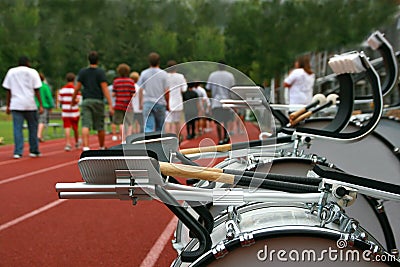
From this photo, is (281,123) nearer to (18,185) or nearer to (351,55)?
(351,55)

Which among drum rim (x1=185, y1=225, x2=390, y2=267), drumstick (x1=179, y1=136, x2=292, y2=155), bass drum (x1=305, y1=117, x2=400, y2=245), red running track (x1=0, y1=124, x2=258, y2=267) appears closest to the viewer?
drum rim (x1=185, y1=225, x2=390, y2=267)

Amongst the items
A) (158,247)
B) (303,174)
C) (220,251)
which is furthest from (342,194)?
(158,247)

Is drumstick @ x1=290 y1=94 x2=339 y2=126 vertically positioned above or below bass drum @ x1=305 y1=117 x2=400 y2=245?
above

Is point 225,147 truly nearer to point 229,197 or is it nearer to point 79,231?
point 229,197

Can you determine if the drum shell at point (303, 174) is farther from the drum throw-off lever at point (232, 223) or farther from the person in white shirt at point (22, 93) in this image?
the person in white shirt at point (22, 93)

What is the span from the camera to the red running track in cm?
371

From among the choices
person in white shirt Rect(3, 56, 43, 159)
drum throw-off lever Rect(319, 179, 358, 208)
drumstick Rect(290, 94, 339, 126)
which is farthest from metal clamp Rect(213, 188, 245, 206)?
person in white shirt Rect(3, 56, 43, 159)

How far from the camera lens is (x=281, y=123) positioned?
3.89 metres

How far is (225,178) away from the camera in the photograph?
180cm

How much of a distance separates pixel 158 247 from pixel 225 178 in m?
2.29

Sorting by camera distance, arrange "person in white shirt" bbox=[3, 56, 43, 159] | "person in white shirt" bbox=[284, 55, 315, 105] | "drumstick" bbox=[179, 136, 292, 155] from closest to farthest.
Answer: "drumstick" bbox=[179, 136, 292, 155] → "person in white shirt" bbox=[284, 55, 315, 105] → "person in white shirt" bbox=[3, 56, 43, 159]

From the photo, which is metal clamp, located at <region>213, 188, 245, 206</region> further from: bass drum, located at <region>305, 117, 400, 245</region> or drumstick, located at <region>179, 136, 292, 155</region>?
bass drum, located at <region>305, 117, 400, 245</region>

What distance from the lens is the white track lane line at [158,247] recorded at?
11.9 ft

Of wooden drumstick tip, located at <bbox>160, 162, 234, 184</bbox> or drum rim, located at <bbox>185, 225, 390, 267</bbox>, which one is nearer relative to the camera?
drum rim, located at <bbox>185, 225, 390, 267</bbox>
